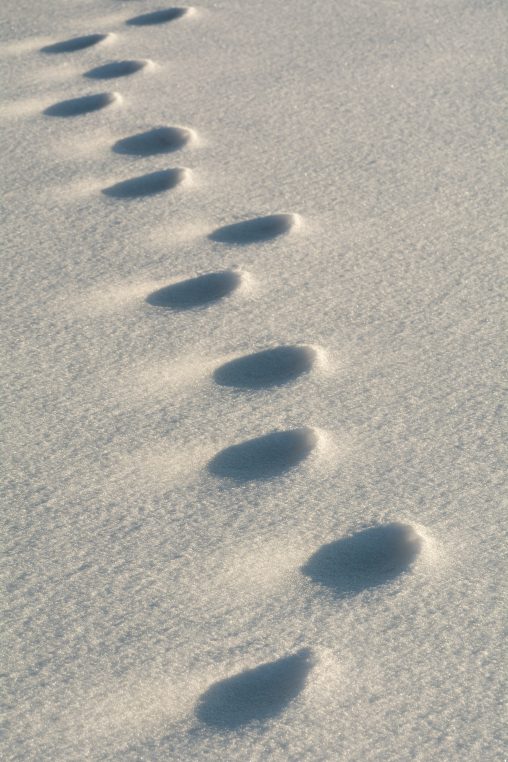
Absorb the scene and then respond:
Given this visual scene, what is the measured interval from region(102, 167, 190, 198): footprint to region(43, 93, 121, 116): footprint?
0.33 metres

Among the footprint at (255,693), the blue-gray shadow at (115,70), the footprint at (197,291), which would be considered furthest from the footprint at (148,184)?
the footprint at (255,693)

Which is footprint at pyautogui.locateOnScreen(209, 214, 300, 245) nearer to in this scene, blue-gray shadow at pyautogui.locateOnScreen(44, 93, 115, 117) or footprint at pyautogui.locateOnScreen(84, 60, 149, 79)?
blue-gray shadow at pyautogui.locateOnScreen(44, 93, 115, 117)

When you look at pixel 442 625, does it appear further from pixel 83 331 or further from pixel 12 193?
pixel 12 193

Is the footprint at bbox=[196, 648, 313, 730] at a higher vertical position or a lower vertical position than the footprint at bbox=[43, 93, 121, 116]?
lower

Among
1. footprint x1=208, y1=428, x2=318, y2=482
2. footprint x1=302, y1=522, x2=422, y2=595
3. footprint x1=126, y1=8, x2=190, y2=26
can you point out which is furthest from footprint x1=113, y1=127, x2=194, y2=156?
footprint x1=302, y1=522, x2=422, y2=595

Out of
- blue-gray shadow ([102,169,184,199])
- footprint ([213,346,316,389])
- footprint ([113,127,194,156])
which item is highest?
footprint ([113,127,194,156])

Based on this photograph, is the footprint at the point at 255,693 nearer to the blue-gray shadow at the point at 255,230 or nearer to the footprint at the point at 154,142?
the blue-gray shadow at the point at 255,230

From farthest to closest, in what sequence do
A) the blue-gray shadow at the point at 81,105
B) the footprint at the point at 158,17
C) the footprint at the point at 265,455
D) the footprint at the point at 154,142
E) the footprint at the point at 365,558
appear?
the footprint at the point at 158,17, the blue-gray shadow at the point at 81,105, the footprint at the point at 154,142, the footprint at the point at 265,455, the footprint at the point at 365,558

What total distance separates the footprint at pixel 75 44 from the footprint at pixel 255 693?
5.88 ft

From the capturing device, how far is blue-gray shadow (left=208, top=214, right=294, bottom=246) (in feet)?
5.98

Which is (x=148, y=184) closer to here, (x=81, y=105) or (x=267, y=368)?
(x=81, y=105)

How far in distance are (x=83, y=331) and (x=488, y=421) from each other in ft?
1.95

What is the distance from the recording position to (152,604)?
1193 millimetres

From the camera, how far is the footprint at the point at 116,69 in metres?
2.39
